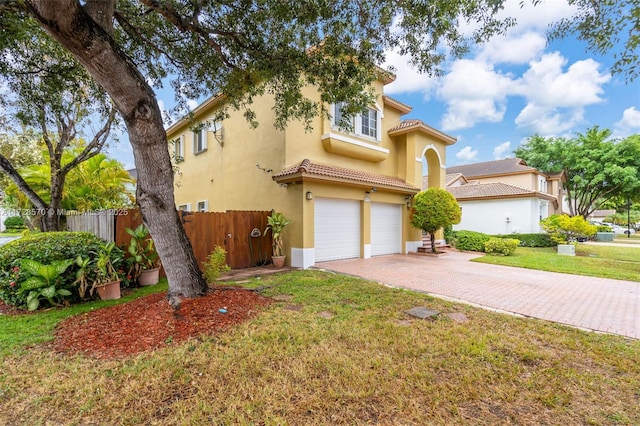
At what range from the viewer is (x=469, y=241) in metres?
16.1

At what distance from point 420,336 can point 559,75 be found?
242 inches

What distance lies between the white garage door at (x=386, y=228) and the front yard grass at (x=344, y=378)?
8.54 meters

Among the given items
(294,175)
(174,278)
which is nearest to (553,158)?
(294,175)

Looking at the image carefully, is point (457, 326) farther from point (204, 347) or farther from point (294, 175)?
point (294, 175)

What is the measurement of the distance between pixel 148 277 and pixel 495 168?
32667mm

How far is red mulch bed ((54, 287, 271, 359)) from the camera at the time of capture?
4133 millimetres

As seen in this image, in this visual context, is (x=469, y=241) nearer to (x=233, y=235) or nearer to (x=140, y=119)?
(x=233, y=235)

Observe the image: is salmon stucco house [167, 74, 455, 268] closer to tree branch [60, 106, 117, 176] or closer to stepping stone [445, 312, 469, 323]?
tree branch [60, 106, 117, 176]

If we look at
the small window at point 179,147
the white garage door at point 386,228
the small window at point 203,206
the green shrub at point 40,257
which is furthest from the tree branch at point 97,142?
the white garage door at point 386,228

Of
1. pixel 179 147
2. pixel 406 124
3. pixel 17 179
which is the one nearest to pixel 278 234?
pixel 17 179

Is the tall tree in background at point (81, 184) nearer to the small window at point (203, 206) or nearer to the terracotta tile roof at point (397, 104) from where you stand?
the small window at point (203, 206)

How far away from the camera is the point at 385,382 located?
3244 mm

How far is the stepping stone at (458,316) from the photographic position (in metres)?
5.24

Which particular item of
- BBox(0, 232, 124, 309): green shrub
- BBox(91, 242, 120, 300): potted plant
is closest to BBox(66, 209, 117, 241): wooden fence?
BBox(0, 232, 124, 309): green shrub
